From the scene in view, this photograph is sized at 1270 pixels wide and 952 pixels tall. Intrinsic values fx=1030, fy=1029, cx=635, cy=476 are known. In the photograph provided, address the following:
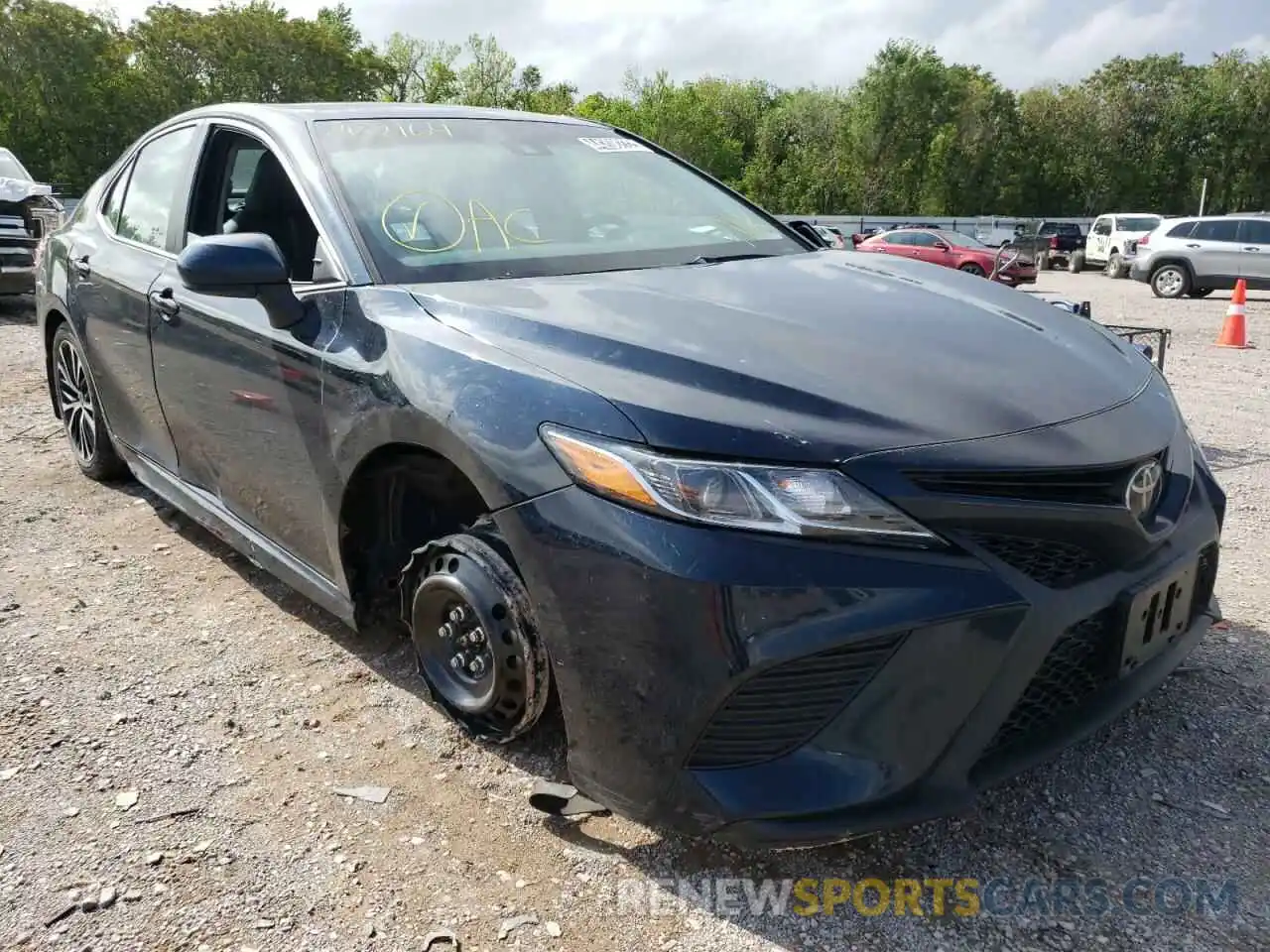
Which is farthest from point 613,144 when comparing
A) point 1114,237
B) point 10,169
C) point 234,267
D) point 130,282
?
point 1114,237

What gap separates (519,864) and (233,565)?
2.13 meters

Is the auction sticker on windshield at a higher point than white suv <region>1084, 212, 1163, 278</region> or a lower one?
higher

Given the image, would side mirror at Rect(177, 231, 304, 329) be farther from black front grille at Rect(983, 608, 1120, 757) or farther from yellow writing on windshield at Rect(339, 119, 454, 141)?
black front grille at Rect(983, 608, 1120, 757)

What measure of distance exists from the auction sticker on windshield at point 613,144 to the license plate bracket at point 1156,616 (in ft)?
7.31

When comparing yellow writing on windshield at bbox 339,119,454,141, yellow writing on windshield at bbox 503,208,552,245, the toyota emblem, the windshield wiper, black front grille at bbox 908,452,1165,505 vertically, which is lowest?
the toyota emblem

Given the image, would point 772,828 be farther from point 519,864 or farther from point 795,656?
point 519,864

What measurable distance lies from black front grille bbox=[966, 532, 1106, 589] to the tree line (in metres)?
49.5

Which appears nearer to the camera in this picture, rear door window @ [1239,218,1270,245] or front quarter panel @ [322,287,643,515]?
front quarter panel @ [322,287,643,515]

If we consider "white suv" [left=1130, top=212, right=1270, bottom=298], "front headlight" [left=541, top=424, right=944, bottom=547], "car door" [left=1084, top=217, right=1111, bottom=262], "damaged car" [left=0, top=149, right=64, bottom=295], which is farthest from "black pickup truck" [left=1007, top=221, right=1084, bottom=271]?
"front headlight" [left=541, top=424, right=944, bottom=547]

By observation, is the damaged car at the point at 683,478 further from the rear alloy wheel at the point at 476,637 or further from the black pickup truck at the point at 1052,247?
the black pickup truck at the point at 1052,247

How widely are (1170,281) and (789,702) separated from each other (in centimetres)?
2082

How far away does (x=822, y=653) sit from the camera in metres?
1.76

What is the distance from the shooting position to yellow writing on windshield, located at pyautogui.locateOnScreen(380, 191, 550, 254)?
2686 millimetres

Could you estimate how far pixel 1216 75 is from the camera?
194 ft
